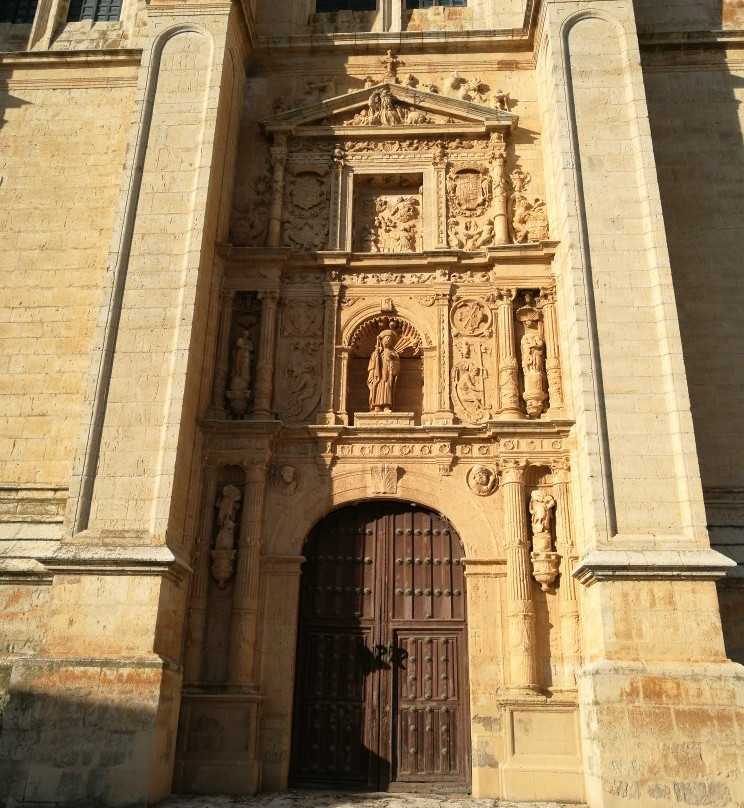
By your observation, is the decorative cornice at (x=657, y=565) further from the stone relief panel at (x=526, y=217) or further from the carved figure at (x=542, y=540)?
the stone relief panel at (x=526, y=217)

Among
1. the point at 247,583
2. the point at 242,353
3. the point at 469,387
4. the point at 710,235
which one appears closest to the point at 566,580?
the point at 469,387

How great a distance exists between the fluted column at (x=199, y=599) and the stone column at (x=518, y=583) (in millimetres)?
3629

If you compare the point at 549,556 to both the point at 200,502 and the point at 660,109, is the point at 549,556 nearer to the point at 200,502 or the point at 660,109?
the point at 200,502

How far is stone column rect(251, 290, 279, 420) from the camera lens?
37.0ft

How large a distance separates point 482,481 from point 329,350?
109 inches

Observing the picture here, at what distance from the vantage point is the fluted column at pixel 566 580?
975 cm

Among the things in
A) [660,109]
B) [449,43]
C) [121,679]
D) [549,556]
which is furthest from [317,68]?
[121,679]

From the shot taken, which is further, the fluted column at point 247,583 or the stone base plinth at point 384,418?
the stone base plinth at point 384,418

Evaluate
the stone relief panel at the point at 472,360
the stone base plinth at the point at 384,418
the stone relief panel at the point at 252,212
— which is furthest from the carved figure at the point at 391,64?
the stone base plinth at the point at 384,418

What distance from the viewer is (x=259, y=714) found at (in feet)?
32.6

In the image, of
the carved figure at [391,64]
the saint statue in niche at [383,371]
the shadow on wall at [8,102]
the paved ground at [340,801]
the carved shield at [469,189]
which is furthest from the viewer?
the shadow on wall at [8,102]

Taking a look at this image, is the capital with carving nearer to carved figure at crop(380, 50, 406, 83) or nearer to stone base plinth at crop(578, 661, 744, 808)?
stone base plinth at crop(578, 661, 744, 808)

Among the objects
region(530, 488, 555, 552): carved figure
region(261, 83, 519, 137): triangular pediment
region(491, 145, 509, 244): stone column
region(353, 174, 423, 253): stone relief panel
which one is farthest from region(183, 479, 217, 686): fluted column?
region(261, 83, 519, 137): triangular pediment

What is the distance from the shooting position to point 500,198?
12219 millimetres
